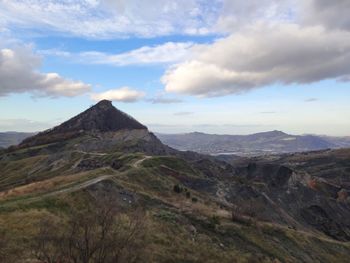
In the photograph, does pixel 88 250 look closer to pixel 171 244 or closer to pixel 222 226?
pixel 171 244

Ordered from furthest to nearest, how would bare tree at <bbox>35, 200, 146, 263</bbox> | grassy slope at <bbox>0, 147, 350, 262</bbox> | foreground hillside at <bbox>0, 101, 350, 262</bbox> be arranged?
1. grassy slope at <bbox>0, 147, 350, 262</bbox>
2. foreground hillside at <bbox>0, 101, 350, 262</bbox>
3. bare tree at <bbox>35, 200, 146, 263</bbox>

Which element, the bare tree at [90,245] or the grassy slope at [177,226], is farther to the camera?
the grassy slope at [177,226]

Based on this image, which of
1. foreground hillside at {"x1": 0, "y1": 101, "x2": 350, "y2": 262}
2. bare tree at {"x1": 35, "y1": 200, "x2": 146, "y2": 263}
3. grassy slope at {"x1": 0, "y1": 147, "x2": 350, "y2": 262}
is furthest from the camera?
grassy slope at {"x1": 0, "y1": 147, "x2": 350, "y2": 262}

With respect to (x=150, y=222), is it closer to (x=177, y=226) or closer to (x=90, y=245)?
(x=177, y=226)

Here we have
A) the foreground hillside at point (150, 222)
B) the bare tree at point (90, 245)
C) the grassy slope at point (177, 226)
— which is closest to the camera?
the bare tree at point (90, 245)

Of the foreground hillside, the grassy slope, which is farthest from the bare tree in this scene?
the grassy slope

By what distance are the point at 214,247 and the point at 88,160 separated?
80961mm

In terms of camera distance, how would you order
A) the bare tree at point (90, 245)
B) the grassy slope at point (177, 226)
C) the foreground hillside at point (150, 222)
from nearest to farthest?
the bare tree at point (90, 245)
the foreground hillside at point (150, 222)
the grassy slope at point (177, 226)

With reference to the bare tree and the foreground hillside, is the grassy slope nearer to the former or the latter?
the foreground hillside

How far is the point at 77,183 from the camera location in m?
74.1

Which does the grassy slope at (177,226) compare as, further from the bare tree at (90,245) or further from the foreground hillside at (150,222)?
the bare tree at (90,245)

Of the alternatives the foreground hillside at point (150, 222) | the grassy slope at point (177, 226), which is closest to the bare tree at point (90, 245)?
the foreground hillside at point (150, 222)

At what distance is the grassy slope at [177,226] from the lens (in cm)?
5244

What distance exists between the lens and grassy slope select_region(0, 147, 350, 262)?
52.4 metres
